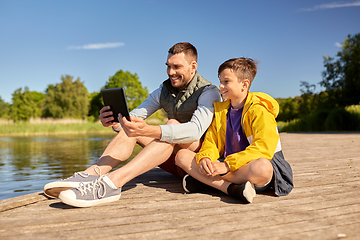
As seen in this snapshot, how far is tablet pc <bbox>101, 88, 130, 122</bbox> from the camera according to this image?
81.5 inches

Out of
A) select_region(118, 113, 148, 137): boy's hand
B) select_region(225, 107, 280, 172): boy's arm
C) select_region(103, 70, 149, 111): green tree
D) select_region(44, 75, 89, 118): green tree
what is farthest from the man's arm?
select_region(44, 75, 89, 118): green tree

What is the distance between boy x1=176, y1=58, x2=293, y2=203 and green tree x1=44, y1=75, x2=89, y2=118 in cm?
3506

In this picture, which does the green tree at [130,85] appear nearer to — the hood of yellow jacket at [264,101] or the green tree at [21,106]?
the green tree at [21,106]

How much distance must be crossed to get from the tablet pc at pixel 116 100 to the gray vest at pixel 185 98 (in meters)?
0.68

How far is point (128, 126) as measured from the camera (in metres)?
2.12

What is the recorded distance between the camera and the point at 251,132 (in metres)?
2.18

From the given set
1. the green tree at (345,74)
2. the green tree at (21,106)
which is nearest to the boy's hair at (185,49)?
the green tree at (345,74)

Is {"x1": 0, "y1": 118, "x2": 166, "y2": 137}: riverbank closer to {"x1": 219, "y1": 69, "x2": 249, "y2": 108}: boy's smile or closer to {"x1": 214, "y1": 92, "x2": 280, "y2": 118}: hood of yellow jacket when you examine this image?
{"x1": 219, "y1": 69, "x2": 249, "y2": 108}: boy's smile

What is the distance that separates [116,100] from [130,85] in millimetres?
32879

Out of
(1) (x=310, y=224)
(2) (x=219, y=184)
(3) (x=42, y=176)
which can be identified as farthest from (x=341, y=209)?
(3) (x=42, y=176)

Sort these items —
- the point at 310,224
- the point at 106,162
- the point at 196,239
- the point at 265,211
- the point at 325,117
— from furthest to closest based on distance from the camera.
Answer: the point at 325,117 < the point at 106,162 < the point at 265,211 < the point at 310,224 < the point at 196,239

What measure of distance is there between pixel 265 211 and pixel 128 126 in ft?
3.49

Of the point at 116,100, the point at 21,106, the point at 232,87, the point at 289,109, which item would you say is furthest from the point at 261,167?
the point at 21,106

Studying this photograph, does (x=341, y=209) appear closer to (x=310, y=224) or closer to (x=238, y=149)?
(x=310, y=224)
